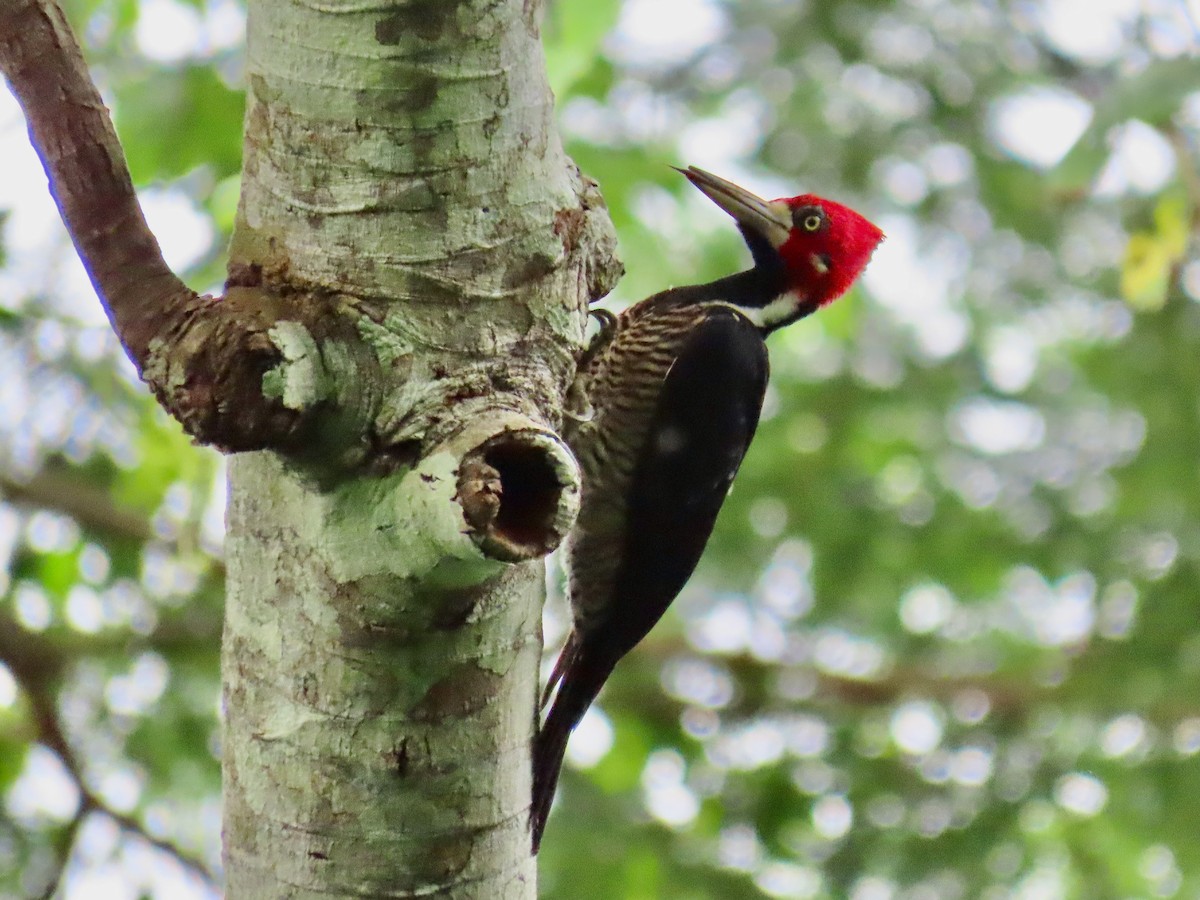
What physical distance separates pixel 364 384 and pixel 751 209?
6.92ft

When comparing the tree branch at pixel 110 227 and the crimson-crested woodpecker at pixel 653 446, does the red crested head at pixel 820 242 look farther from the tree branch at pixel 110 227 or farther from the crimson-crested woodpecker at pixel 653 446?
the tree branch at pixel 110 227

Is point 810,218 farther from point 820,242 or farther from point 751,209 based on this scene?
point 751,209

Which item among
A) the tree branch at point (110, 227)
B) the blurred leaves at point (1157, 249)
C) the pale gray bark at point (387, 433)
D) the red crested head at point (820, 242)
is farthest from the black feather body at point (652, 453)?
the tree branch at point (110, 227)

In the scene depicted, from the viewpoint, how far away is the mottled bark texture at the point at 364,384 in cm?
131

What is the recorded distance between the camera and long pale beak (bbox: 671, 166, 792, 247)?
124 inches

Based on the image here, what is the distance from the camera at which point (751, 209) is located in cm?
331

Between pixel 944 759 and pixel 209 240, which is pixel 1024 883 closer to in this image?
pixel 944 759

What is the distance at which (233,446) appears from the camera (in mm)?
1260

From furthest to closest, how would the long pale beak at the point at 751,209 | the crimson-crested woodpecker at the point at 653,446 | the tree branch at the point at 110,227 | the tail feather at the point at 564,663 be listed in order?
the long pale beak at the point at 751,209
the crimson-crested woodpecker at the point at 653,446
the tail feather at the point at 564,663
the tree branch at the point at 110,227

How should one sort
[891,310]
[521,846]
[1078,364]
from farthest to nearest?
[891,310] < [1078,364] < [521,846]

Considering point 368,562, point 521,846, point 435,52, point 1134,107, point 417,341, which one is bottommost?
point 521,846

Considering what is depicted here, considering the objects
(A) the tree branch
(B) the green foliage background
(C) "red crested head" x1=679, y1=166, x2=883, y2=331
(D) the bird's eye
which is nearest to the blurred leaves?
(B) the green foliage background

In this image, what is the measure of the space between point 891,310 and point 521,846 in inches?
148

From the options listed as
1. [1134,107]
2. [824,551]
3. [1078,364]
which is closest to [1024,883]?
[824,551]
